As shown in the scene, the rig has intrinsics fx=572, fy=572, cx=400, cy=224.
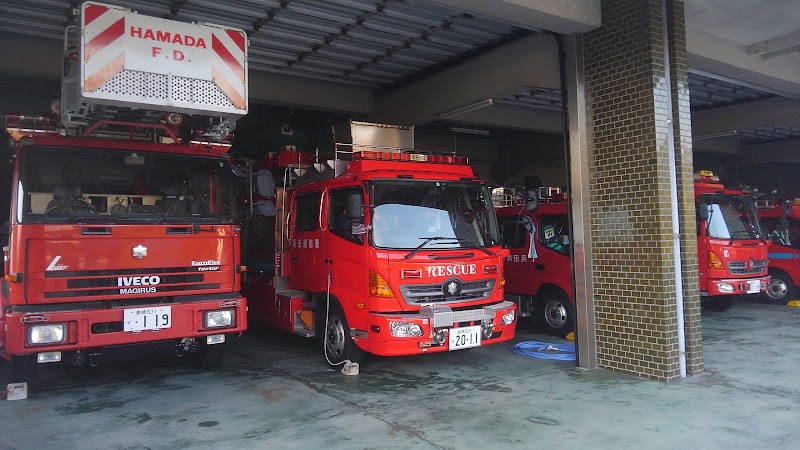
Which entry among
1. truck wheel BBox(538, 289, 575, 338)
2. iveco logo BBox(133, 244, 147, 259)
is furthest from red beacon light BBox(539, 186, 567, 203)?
iveco logo BBox(133, 244, 147, 259)

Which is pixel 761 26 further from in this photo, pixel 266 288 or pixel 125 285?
pixel 125 285

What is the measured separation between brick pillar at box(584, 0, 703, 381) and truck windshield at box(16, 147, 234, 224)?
4.35m

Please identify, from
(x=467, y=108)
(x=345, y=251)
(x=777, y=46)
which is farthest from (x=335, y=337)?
(x=777, y=46)

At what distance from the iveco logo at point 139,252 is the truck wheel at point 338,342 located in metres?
2.27

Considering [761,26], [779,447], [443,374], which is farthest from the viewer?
[761,26]

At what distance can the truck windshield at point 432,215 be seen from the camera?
644 cm

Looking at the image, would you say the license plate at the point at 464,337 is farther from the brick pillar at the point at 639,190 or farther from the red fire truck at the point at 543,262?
the red fire truck at the point at 543,262

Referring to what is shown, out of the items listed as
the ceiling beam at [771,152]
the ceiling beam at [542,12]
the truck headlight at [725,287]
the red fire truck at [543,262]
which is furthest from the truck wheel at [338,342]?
the ceiling beam at [771,152]

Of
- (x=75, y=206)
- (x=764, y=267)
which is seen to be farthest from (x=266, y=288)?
(x=764, y=267)

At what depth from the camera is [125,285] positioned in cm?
574

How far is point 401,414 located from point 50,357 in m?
3.35

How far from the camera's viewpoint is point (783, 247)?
12.5m

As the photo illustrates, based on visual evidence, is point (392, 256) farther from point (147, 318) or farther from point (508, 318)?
point (147, 318)

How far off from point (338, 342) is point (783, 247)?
10.6m
